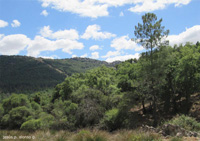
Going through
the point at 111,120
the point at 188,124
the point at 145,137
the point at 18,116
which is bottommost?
the point at 18,116

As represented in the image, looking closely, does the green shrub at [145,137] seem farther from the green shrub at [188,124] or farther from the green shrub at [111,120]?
the green shrub at [111,120]

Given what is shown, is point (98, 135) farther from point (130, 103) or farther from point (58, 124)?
point (58, 124)

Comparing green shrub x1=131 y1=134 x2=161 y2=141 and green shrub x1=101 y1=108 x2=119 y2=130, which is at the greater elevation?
green shrub x1=131 y1=134 x2=161 y2=141

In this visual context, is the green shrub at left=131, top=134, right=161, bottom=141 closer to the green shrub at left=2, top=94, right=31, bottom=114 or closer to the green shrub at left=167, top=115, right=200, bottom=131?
the green shrub at left=167, top=115, right=200, bottom=131

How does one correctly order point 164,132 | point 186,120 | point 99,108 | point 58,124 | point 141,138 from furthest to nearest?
1. point 58,124
2. point 99,108
3. point 186,120
4. point 164,132
5. point 141,138

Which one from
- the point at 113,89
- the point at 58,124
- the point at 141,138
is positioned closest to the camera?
the point at 141,138

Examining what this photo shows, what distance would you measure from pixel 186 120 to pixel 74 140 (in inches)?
271

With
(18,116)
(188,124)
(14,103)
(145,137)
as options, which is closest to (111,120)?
(188,124)

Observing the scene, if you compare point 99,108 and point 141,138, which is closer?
point 141,138

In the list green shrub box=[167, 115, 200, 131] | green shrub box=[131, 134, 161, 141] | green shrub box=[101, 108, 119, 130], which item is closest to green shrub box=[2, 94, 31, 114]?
green shrub box=[101, 108, 119, 130]

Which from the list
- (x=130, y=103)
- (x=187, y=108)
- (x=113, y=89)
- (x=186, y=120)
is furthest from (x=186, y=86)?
(x=186, y=120)

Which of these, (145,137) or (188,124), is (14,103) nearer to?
(188,124)

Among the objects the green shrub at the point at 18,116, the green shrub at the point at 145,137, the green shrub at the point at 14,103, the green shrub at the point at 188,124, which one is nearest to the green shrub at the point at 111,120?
the green shrub at the point at 188,124

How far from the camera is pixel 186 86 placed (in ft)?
69.3
